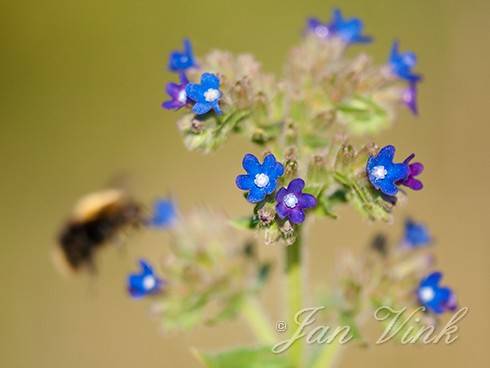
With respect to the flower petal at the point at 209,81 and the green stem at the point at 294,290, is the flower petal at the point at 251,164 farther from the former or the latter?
the green stem at the point at 294,290

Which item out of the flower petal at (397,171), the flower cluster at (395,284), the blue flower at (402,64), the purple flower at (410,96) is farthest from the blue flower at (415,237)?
the flower petal at (397,171)

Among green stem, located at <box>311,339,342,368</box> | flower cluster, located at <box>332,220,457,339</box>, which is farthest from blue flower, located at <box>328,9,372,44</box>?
green stem, located at <box>311,339,342,368</box>

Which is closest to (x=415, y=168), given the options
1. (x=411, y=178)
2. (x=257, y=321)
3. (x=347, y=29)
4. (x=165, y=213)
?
(x=411, y=178)

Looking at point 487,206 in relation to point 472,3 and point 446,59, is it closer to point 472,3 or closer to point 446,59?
point 446,59

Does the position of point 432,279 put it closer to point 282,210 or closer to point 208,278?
point 282,210

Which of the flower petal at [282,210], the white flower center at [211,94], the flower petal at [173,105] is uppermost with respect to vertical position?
the flower petal at [173,105]

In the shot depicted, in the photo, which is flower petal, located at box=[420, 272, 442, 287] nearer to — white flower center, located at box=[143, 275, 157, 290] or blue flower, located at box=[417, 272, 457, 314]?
blue flower, located at box=[417, 272, 457, 314]
